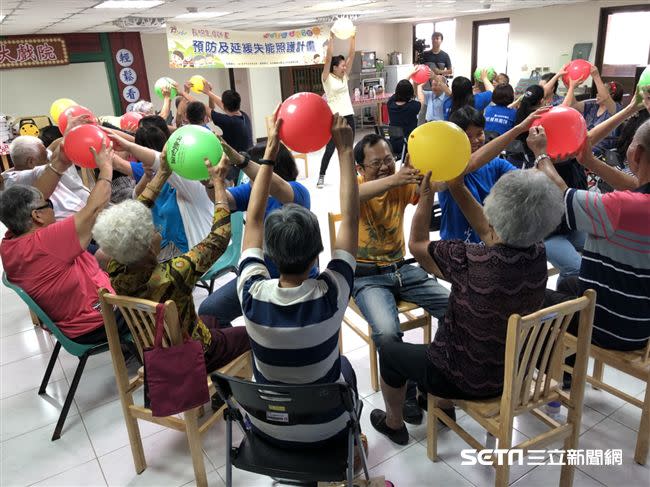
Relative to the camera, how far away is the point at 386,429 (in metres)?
2.05

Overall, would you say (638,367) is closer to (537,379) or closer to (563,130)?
(537,379)

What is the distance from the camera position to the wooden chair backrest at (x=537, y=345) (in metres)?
1.39

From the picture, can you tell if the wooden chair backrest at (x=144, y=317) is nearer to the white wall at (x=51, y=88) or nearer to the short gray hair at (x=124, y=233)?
the short gray hair at (x=124, y=233)

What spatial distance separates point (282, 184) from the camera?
2043 mm

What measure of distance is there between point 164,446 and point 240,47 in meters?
6.22

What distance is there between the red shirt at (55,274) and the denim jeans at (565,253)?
227cm

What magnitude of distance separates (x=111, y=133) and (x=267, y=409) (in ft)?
6.15

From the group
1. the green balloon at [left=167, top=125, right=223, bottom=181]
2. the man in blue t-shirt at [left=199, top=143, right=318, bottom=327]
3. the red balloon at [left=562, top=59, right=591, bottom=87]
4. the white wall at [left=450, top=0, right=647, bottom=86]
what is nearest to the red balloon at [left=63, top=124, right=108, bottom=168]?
the green balloon at [left=167, top=125, right=223, bottom=181]

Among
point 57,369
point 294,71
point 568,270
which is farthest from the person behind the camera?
point 294,71

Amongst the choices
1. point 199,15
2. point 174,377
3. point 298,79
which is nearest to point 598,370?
point 174,377

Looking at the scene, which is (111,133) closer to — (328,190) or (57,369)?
(57,369)

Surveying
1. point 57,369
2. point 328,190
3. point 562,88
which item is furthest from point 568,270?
point 562,88

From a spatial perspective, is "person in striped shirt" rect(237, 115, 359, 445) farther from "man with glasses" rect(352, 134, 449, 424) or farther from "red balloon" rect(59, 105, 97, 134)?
"red balloon" rect(59, 105, 97, 134)

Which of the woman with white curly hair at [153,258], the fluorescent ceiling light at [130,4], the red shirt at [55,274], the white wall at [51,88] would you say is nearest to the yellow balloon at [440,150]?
the woman with white curly hair at [153,258]
